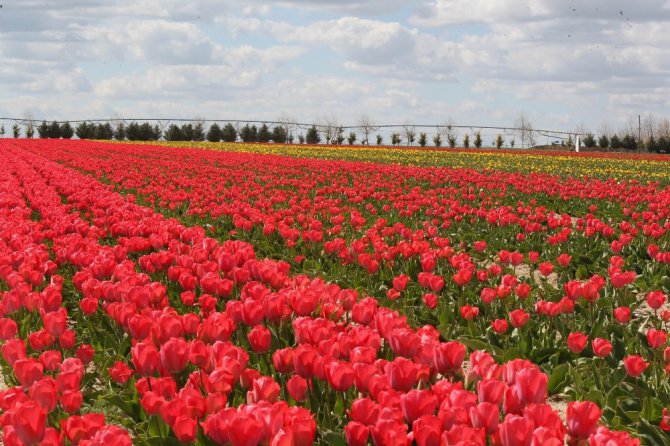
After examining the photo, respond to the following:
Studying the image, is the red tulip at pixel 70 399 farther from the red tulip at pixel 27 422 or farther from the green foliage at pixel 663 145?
the green foliage at pixel 663 145

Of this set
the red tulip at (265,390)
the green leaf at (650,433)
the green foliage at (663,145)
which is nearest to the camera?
the red tulip at (265,390)

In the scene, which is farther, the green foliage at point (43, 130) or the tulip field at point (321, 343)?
the green foliage at point (43, 130)

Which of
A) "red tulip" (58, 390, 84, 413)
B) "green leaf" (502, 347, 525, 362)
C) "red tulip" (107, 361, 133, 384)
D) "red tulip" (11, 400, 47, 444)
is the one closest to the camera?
"red tulip" (11, 400, 47, 444)

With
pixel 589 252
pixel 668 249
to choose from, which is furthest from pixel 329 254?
pixel 668 249

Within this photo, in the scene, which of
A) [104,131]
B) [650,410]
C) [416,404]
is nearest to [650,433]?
[650,410]

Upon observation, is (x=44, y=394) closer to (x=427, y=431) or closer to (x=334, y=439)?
(x=334, y=439)

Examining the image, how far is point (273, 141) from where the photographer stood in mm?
67188

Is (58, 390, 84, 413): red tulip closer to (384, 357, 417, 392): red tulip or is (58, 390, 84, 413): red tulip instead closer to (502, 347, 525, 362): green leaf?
(384, 357, 417, 392): red tulip

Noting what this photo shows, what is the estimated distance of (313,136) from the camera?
66.1 metres

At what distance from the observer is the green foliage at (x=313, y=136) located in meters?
66.1

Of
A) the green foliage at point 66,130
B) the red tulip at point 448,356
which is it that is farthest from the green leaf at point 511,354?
the green foliage at point 66,130

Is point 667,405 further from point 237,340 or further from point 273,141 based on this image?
point 273,141

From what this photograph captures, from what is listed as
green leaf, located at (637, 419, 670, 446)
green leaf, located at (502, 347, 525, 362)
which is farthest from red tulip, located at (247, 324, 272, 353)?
Answer: green leaf, located at (502, 347, 525, 362)

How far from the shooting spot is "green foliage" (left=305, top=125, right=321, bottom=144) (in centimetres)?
6606
